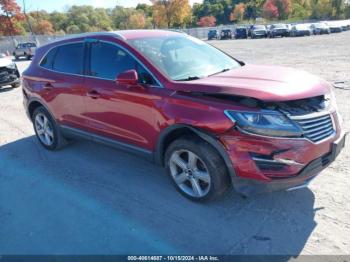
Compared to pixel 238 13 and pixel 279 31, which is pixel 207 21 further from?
pixel 279 31

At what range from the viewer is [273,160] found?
125 inches

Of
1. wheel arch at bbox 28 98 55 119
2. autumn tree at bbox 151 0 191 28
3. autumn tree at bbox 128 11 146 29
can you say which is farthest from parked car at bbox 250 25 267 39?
autumn tree at bbox 128 11 146 29

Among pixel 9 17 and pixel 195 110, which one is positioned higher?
pixel 9 17

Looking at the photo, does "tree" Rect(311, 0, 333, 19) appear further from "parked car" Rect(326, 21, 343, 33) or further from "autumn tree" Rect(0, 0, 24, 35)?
"autumn tree" Rect(0, 0, 24, 35)

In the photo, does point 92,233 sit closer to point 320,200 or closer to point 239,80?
point 239,80

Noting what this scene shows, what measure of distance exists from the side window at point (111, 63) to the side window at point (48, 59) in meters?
1.13

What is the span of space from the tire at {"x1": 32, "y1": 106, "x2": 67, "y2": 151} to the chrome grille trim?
3833mm

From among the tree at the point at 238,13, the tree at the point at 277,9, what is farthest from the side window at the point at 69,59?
the tree at the point at 238,13

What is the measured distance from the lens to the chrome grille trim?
10.5 feet

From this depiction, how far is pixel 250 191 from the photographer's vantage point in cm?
337

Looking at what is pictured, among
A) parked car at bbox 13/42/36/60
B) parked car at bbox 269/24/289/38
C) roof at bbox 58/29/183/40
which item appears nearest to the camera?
roof at bbox 58/29/183/40

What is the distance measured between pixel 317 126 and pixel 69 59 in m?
3.59

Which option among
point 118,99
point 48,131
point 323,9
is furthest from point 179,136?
point 323,9

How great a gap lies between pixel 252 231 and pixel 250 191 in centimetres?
38
